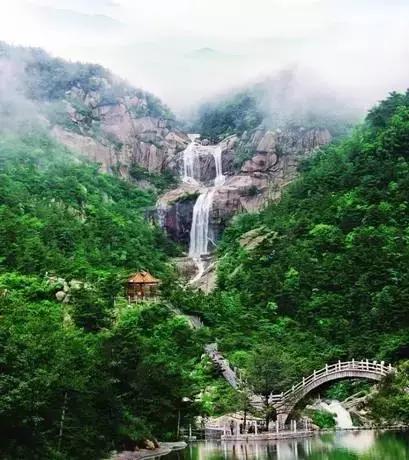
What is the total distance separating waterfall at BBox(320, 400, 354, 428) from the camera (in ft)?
158

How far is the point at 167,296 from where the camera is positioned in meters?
64.4

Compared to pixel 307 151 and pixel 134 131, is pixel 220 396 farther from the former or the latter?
pixel 134 131

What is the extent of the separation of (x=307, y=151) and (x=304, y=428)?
207 ft

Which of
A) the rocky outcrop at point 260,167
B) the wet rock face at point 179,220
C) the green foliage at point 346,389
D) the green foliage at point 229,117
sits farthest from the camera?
the green foliage at point 229,117

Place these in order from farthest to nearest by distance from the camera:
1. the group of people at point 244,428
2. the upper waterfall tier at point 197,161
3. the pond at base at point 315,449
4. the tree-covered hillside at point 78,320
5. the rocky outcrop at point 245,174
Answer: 1. the upper waterfall tier at point 197,161
2. the rocky outcrop at point 245,174
3. the group of people at point 244,428
4. the pond at base at point 315,449
5. the tree-covered hillside at point 78,320

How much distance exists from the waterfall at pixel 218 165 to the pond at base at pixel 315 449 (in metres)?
63.6

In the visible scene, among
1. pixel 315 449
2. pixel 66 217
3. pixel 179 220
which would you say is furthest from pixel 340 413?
pixel 179 220

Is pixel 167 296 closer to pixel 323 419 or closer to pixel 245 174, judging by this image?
pixel 323 419

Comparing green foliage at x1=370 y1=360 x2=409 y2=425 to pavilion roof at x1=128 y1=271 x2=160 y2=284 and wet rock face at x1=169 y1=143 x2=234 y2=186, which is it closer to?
pavilion roof at x1=128 y1=271 x2=160 y2=284

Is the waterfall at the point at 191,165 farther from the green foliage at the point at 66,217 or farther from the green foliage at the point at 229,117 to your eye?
the green foliage at the point at 66,217

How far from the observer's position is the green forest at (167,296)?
27.8 m

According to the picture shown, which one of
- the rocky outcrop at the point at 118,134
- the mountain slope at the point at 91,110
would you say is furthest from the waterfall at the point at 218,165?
the mountain slope at the point at 91,110

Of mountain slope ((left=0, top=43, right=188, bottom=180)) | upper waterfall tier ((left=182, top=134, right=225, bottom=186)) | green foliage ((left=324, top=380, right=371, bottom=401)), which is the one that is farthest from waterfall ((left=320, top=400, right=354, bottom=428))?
mountain slope ((left=0, top=43, right=188, bottom=180))

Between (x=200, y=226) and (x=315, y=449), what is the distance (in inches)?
2334
